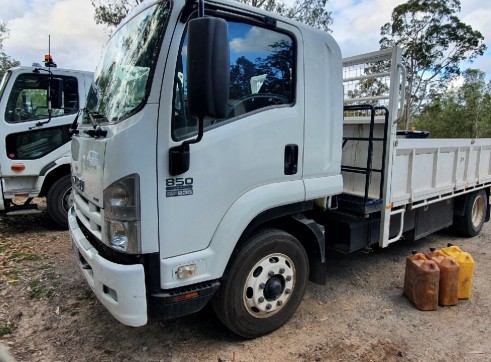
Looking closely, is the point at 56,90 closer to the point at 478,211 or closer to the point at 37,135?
the point at 37,135

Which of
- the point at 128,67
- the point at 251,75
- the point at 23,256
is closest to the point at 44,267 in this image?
the point at 23,256

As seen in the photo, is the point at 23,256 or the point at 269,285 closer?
the point at 269,285

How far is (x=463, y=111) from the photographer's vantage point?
76.1 feet

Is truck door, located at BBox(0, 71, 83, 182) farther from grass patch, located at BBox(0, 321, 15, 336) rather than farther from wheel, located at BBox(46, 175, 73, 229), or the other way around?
grass patch, located at BBox(0, 321, 15, 336)

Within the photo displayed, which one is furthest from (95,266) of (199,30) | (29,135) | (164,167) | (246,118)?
(29,135)

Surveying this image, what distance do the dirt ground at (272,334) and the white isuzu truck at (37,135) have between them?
1.48m

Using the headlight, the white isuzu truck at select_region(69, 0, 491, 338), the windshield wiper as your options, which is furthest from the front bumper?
the windshield wiper

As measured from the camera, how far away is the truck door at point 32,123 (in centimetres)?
539

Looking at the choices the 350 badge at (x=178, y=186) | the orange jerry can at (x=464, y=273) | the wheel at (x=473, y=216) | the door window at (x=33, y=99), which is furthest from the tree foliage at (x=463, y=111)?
the 350 badge at (x=178, y=186)

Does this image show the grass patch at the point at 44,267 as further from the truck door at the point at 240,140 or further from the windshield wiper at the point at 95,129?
the truck door at the point at 240,140

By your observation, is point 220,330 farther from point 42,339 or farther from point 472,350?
point 472,350

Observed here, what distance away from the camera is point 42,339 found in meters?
2.96

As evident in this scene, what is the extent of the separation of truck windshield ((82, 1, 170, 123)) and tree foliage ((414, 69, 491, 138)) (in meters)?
24.0

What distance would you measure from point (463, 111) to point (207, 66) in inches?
1009
